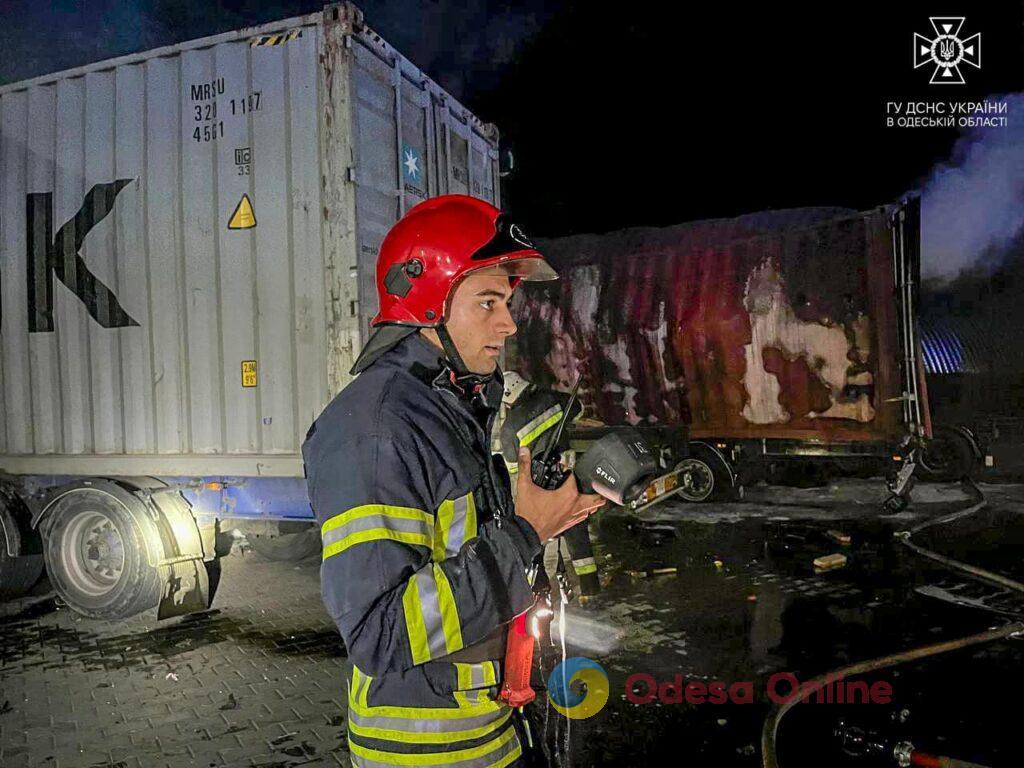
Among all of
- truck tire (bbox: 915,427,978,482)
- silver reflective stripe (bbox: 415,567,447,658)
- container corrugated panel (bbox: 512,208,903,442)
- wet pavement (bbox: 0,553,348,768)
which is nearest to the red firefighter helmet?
silver reflective stripe (bbox: 415,567,447,658)

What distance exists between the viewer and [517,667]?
1794 millimetres

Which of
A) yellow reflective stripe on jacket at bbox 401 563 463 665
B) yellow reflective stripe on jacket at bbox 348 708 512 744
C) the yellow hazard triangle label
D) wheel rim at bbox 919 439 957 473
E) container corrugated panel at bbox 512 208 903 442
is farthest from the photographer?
wheel rim at bbox 919 439 957 473

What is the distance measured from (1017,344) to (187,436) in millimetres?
16230

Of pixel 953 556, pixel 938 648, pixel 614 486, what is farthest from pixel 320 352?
pixel 953 556

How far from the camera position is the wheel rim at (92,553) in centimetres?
581

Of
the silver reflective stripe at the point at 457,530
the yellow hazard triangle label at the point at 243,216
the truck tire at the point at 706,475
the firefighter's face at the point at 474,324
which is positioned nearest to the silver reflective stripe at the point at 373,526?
the silver reflective stripe at the point at 457,530

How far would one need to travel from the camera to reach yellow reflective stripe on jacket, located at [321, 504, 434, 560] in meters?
1.53

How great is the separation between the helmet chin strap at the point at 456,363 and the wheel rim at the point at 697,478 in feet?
28.4

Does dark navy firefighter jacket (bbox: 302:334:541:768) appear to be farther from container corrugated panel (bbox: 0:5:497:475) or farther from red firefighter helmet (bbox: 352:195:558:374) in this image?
container corrugated panel (bbox: 0:5:497:475)

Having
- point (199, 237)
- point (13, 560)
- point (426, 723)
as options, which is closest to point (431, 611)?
point (426, 723)

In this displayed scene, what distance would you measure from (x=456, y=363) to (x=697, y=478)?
354 inches

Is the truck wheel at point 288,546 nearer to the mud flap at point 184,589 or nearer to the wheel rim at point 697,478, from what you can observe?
the mud flap at point 184,589

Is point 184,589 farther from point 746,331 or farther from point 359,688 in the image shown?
point 746,331

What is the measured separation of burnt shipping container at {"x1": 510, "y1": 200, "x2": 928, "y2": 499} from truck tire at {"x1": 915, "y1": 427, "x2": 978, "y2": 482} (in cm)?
367
